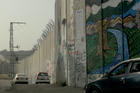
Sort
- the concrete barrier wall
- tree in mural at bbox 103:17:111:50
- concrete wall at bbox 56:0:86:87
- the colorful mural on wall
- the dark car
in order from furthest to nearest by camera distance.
→ the concrete barrier wall, concrete wall at bbox 56:0:86:87, tree in mural at bbox 103:17:111:50, the colorful mural on wall, the dark car

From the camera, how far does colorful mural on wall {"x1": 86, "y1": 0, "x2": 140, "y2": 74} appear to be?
1747cm

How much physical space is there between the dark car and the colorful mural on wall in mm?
7036

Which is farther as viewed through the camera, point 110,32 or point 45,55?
point 45,55

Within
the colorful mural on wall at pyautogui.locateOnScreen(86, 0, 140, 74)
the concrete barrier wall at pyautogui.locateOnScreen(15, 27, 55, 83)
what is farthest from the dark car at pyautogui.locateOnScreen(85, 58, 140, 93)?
the concrete barrier wall at pyautogui.locateOnScreen(15, 27, 55, 83)

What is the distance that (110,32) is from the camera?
63.8 ft

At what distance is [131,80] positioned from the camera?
9.09m

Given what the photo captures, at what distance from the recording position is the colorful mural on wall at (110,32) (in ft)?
57.3

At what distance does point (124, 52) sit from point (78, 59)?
6.24 m

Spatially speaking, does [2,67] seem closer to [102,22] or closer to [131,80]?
[102,22]

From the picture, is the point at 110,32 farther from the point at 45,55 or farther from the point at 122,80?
the point at 45,55

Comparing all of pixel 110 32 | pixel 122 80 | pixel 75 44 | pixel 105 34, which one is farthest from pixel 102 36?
pixel 122 80

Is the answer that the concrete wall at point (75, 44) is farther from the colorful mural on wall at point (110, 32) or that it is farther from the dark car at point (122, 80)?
the dark car at point (122, 80)

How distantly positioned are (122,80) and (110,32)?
10.2 meters

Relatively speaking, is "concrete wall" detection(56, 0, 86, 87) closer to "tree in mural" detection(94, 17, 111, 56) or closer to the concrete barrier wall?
"tree in mural" detection(94, 17, 111, 56)
